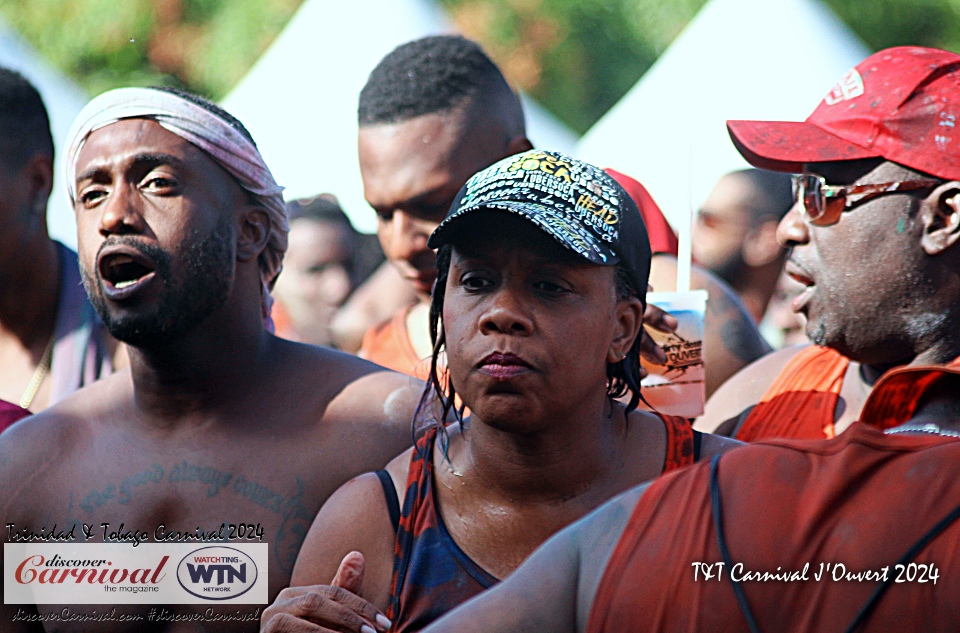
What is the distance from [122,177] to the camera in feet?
10.8

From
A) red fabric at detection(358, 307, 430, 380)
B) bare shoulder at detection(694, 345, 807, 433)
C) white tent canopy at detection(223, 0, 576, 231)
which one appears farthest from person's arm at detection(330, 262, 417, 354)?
bare shoulder at detection(694, 345, 807, 433)

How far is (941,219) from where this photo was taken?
125 inches

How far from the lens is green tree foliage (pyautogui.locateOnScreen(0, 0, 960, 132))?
16.8m

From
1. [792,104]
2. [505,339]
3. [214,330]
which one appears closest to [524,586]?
[505,339]

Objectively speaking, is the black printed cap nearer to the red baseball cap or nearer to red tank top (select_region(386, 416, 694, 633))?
red tank top (select_region(386, 416, 694, 633))

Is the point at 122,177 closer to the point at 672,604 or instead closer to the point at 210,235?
the point at 210,235

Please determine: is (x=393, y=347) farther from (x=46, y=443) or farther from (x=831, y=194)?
(x=831, y=194)

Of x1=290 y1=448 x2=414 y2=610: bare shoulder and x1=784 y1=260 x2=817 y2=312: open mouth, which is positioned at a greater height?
x1=784 y1=260 x2=817 y2=312: open mouth

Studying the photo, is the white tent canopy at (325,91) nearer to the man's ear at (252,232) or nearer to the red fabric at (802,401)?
the man's ear at (252,232)

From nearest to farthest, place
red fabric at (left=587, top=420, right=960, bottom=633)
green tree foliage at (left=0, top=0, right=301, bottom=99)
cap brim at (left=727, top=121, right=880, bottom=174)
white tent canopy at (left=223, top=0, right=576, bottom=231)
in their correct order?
red fabric at (left=587, top=420, right=960, bottom=633)
cap brim at (left=727, top=121, right=880, bottom=174)
white tent canopy at (left=223, top=0, right=576, bottom=231)
green tree foliage at (left=0, top=0, right=301, bottom=99)

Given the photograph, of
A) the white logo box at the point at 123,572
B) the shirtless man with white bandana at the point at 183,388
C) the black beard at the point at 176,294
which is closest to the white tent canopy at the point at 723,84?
the shirtless man with white bandana at the point at 183,388

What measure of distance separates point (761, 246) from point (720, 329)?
2.43 metres

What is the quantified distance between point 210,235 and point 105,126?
17.9 inches

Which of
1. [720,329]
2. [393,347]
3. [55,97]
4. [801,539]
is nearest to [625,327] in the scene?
[801,539]
